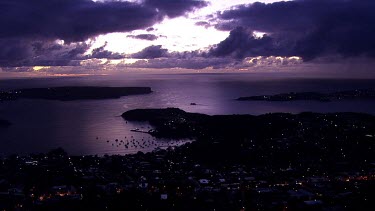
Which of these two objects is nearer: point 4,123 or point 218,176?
point 218,176

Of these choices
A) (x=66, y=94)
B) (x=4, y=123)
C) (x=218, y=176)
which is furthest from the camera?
(x=66, y=94)

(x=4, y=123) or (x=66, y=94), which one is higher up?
(x=66, y=94)

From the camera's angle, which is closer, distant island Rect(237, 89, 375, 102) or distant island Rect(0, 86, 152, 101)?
distant island Rect(237, 89, 375, 102)

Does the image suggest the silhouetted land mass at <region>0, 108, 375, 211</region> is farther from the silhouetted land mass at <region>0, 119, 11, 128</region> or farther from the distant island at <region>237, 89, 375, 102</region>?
Answer: the distant island at <region>237, 89, 375, 102</region>

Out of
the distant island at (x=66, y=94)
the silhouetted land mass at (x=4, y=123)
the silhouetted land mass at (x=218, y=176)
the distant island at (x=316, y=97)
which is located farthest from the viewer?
the distant island at (x=66, y=94)

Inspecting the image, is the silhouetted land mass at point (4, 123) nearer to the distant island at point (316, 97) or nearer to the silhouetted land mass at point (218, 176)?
the silhouetted land mass at point (218, 176)

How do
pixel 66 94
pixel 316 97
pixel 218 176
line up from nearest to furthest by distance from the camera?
pixel 218 176, pixel 316 97, pixel 66 94

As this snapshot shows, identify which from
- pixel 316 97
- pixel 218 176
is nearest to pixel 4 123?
pixel 218 176

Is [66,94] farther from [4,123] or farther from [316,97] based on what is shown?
[316,97]

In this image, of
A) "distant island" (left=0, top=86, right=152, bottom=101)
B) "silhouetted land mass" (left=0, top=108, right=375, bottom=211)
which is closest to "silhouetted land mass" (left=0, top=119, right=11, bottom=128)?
"silhouetted land mass" (left=0, top=108, right=375, bottom=211)

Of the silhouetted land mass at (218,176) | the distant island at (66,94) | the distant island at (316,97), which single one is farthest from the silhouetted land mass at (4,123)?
the distant island at (316,97)

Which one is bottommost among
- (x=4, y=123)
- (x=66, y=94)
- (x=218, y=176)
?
(x=4, y=123)

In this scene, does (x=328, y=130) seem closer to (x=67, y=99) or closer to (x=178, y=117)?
Answer: (x=178, y=117)
